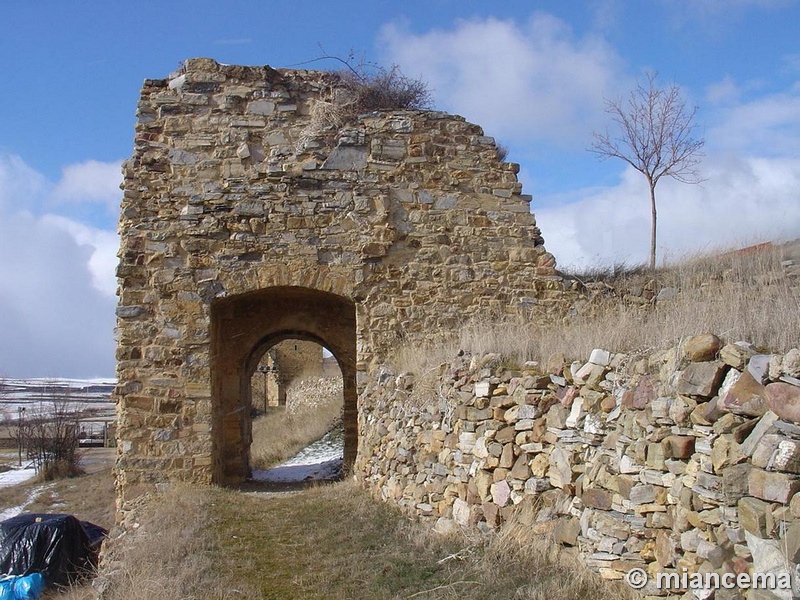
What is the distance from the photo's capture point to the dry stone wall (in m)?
3.05

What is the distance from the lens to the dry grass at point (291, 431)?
15.8 m

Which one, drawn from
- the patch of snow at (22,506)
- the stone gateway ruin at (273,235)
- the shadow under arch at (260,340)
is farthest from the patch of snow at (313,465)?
the patch of snow at (22,506)

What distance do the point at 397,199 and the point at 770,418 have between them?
6.67 meters

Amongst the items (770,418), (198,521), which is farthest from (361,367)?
(770,418)

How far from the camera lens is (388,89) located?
10.7 m

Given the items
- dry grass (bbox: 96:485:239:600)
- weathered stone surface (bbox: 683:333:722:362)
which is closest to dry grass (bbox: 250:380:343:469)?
dry grass (bbox: 96:485:239:600)

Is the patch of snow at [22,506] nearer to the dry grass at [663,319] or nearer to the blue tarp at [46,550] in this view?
the blue tarp at [46,550]

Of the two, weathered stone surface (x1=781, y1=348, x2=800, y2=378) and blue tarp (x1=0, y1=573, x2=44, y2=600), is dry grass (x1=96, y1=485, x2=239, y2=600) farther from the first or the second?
weathered stone surface (x1=781, y1=348, x2=800, y2=378)

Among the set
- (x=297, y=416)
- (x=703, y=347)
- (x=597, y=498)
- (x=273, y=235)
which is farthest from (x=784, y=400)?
(x=297, y=416)

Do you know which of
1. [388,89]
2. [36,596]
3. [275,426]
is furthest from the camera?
[275,426]

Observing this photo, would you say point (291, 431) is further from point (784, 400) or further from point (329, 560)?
point (784, 400)

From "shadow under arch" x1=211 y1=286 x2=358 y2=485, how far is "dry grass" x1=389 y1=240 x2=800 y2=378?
9.19 ft

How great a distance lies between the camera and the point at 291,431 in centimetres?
1931

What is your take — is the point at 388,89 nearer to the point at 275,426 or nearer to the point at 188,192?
the point at 188,192
